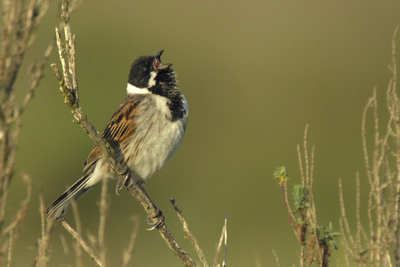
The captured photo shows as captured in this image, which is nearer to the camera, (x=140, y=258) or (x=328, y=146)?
(x=140, y=258)

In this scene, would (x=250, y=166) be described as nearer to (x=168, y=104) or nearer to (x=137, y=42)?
(x=137, y=42)

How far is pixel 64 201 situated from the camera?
13.3 ft

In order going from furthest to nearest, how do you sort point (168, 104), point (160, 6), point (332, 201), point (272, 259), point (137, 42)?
point (160, 6) → point (137, 42) → point (332, 201) → point (272, 259) → point (168, 104)

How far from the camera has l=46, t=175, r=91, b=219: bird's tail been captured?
156 inches

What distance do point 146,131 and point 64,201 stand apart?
712mm

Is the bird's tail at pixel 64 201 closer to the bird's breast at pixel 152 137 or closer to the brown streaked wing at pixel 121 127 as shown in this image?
the brown streaked wing at pixel 121 127

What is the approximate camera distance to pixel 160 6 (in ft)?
44.0

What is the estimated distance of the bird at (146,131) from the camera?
4.29m

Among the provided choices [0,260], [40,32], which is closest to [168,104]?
[0,260]

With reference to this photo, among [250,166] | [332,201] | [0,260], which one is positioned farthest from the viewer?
[250,166]

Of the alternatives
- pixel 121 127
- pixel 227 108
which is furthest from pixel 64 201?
pixel 227 108

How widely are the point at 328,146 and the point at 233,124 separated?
174 cm

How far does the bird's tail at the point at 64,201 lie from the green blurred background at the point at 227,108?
4463 mm

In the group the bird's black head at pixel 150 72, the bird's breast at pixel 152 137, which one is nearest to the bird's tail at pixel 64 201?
the bird's breast at pixel 152 137
